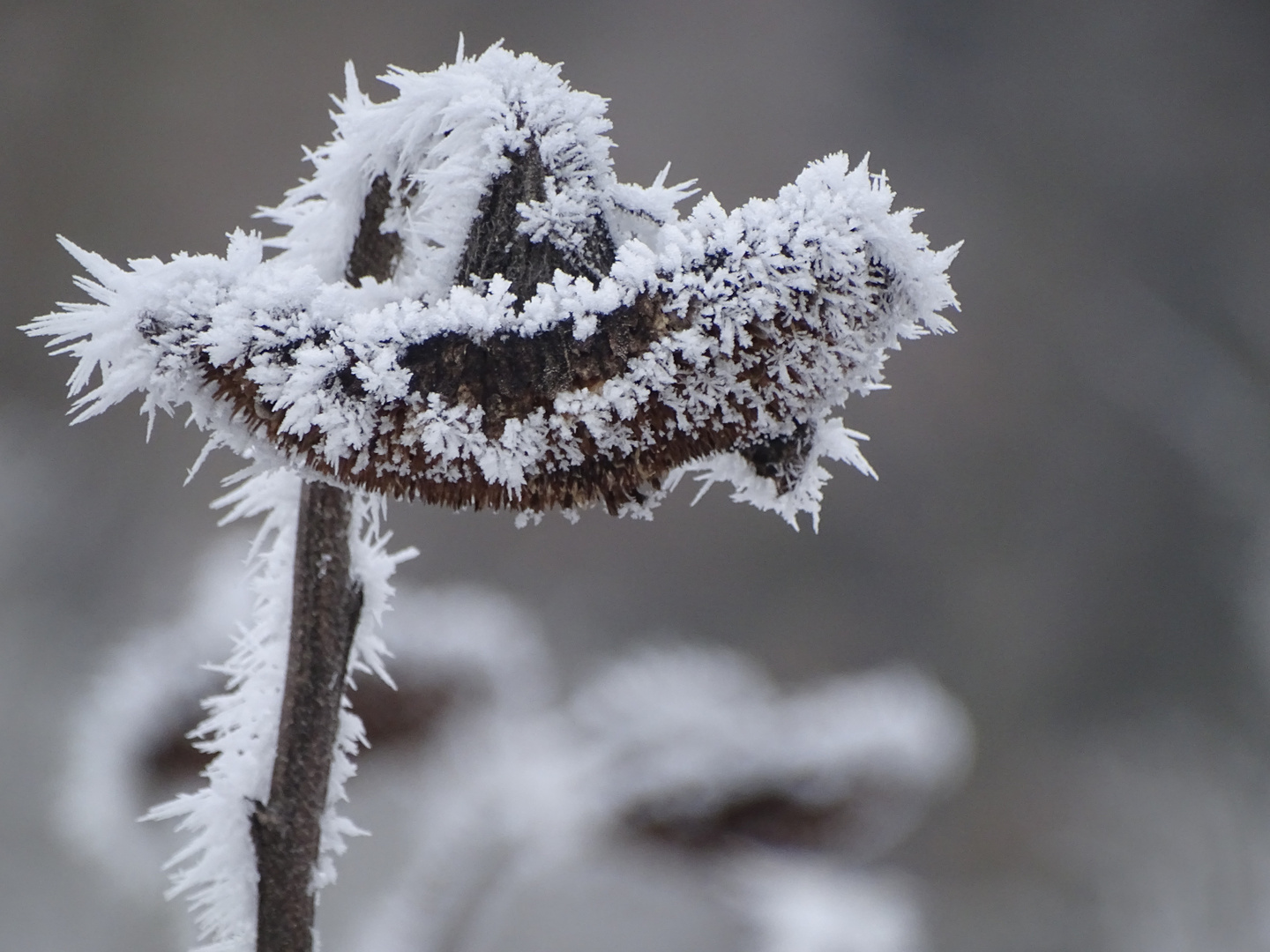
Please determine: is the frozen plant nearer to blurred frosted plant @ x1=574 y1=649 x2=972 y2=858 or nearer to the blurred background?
blurred frosted plant @ x1=574 y1=649 x2=972 y2=858

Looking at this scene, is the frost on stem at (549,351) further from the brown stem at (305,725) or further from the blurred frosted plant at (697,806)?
the blurred frosted plant at (697,806)

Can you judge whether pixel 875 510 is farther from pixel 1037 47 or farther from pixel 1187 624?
pixel 1037 47

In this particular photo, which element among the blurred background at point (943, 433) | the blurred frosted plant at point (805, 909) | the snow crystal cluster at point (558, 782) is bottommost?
the blurred frosted plant at point (805, 909)

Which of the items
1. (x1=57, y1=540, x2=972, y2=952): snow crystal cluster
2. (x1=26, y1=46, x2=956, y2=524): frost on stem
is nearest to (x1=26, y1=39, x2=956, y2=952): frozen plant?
(x1=26, y1=46, x2=956, y2=524): frost on stem

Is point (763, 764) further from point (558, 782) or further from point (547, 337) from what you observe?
point (547, 337)

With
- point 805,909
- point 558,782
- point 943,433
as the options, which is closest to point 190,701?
point 558,782

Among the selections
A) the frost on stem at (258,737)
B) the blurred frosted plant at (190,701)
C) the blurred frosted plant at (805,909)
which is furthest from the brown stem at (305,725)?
the blurred frosted plant at (805,909)
